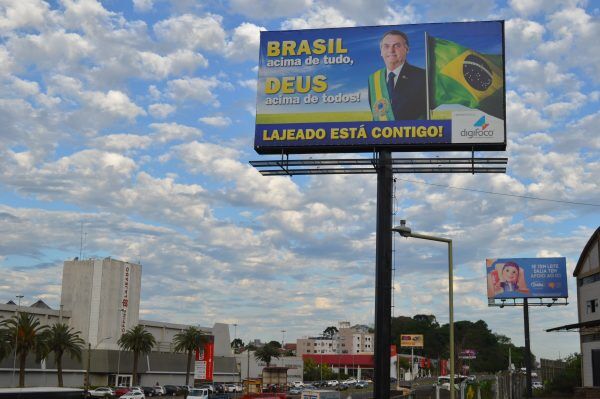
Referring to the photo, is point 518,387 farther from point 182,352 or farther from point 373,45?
point 182,352

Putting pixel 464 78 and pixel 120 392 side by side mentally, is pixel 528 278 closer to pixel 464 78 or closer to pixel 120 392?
pixel 120 392

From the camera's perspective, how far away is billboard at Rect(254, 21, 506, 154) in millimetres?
32031

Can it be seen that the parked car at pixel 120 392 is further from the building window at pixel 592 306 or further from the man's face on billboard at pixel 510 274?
the building window at pixel 592 306

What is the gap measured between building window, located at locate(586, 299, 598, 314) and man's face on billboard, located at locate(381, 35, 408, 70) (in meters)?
48.0

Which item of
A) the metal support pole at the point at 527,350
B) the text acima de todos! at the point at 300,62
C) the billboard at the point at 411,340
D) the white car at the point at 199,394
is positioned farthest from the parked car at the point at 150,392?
the text acima de todos! at the point at 300,62

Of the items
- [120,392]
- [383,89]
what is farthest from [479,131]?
[120,392]

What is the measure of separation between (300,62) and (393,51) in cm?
462

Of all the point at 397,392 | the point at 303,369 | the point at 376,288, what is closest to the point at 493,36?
the point at 376,288

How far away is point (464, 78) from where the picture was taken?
32500 mm

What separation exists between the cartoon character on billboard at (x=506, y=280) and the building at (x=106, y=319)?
178 feet

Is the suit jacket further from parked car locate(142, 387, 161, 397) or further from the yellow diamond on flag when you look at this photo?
parked car locate(142, 387, 161, 397)

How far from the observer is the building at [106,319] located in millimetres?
97438

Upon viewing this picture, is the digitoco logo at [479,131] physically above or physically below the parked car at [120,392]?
above

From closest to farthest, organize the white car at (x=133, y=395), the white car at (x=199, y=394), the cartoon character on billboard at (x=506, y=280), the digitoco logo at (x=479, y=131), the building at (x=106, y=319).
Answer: the digitoco logo at (x=479, y=131) → the white car at (x=199, y=394) → the white car at (x=133, y=395) → the cartoon character on billboard at (x=506, y=280) → the building at (x=106, y=319)
